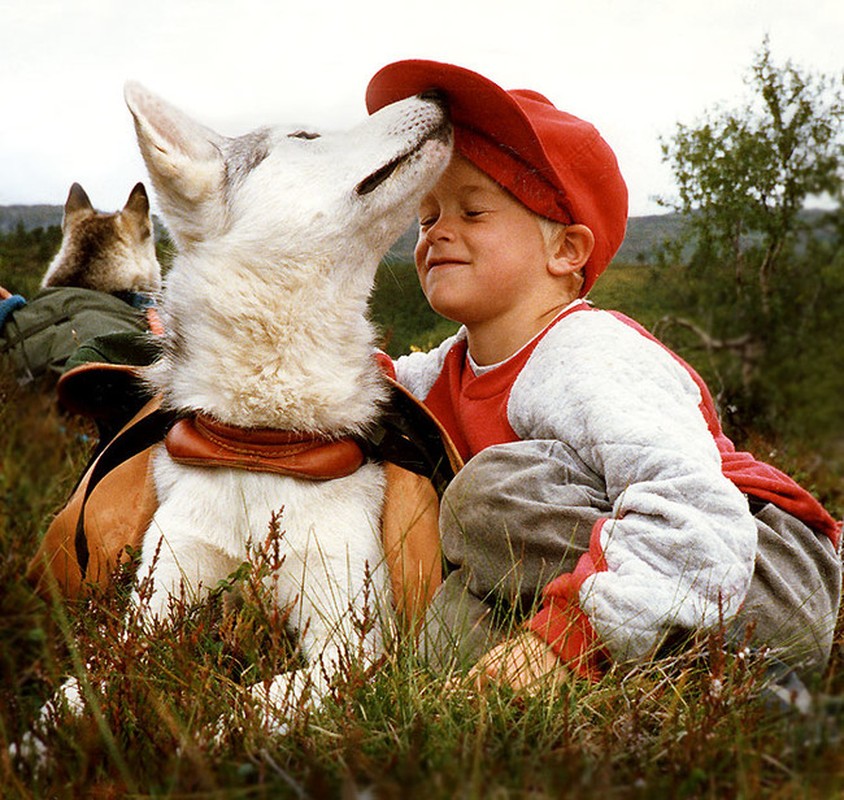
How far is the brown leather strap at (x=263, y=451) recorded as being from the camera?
276 cm

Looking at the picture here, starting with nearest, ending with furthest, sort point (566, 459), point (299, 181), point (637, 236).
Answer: point (566, 459), point (299, 181), point (637, 236)

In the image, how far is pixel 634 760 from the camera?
1.63 metres

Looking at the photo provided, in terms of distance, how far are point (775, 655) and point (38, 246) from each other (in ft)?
30.9

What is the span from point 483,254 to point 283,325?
2.70 feet

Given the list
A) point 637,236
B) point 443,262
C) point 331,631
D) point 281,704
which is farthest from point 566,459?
point 637,236

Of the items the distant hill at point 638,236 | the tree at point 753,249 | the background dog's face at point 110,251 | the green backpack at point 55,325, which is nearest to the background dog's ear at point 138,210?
the background dog's face at point 110,251

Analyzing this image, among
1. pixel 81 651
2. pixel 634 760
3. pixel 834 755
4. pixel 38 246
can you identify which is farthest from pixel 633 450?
pixel 38 246

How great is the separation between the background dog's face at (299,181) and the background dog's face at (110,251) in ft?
14.2

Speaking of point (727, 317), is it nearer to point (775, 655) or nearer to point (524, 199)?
point (524, 199)

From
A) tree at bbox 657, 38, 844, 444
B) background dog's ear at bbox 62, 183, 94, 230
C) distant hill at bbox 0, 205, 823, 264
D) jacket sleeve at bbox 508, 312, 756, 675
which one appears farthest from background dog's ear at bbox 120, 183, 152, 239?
jacket sleeve at bbox 508, 312, 756, 675

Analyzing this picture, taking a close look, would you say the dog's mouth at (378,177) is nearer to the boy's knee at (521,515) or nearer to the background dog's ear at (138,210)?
the boy's knee at (521,515)

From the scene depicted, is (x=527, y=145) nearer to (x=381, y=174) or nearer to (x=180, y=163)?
(x=381, y=174)

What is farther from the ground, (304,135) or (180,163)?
(304,135)

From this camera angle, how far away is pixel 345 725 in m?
1.87
